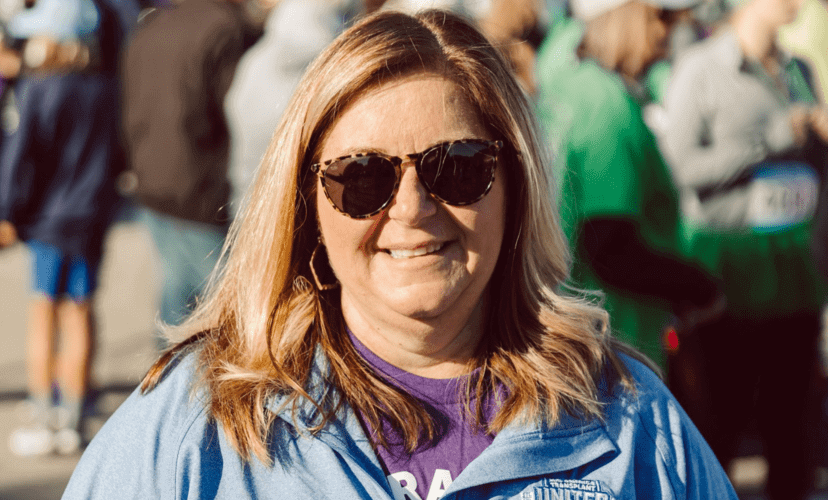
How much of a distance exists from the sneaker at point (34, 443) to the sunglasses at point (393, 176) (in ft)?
11.5

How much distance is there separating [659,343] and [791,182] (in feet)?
3.13

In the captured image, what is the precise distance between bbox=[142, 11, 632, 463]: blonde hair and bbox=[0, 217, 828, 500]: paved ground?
8.93 ft

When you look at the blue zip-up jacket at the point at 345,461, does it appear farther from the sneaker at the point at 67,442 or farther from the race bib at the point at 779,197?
the sneaker at the point at 67,442

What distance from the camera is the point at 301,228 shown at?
6.12 feet

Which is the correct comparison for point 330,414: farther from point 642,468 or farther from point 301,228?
point 642,468

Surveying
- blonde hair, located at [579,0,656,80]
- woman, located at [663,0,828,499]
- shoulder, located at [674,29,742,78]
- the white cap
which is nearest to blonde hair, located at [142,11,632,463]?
blonde hair, located at [579,0,656,80]

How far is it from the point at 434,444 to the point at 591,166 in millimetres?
1602

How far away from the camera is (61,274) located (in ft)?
15.2

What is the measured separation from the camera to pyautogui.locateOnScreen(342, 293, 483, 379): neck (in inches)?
70.1

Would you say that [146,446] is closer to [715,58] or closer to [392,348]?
[392,348]

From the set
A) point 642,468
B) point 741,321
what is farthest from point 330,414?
point 741,321

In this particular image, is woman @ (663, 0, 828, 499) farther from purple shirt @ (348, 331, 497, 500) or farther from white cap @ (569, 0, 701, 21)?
purple shirt @ (348, 331, 497, 500)

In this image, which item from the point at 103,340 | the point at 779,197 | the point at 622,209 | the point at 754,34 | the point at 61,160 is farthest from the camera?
the point at 103,340

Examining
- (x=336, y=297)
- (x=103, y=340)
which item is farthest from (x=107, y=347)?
(x=336, y=297)
